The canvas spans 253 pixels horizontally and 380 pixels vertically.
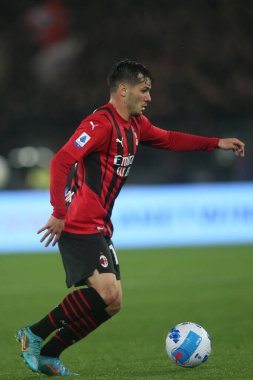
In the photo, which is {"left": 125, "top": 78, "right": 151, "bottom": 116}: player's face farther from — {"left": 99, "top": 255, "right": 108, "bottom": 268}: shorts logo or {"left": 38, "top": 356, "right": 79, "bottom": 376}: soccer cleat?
{"left": 38, "top": 356, "right": 79, "bottom": 376}: soccer cleat

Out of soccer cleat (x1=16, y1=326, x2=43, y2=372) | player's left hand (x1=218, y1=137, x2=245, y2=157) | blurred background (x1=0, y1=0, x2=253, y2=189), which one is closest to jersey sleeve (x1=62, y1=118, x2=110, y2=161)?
player's left hand (x1=218, y1=137, x2=245, y2=157)

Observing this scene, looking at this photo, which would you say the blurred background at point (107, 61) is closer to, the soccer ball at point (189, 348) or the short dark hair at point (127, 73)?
the short dark hair at point (127, 73)

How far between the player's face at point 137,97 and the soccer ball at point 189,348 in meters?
1.52

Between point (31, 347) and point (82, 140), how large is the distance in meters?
1.40

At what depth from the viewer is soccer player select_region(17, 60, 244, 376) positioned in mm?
6219

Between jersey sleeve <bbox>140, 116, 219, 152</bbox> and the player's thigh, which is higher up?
jersey sleeve <bbox>140, 116, 219, 152</bbox>

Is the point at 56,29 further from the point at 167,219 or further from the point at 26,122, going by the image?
the point at 167,219

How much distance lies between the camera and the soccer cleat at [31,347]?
635 centimetres

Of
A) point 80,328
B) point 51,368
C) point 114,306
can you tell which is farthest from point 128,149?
point 51,368

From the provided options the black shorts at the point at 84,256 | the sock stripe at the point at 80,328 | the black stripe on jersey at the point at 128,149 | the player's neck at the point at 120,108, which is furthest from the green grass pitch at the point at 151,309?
the player's neck at the point at 120,108

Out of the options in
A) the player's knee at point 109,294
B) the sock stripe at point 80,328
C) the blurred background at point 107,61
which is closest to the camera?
the player's knee at point 109,294

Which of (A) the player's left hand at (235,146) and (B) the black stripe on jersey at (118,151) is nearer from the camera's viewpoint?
(B) the black stripe on jersey at (118,151)

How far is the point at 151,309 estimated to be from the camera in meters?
9.92

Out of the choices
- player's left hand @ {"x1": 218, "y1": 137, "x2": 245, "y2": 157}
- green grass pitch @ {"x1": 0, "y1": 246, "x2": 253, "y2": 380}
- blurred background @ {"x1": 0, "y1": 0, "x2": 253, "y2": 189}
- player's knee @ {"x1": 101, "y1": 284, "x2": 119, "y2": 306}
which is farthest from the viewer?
blurred background @ {"x1": 0, "y1": 0, "x2": 253, "y2": 189}
